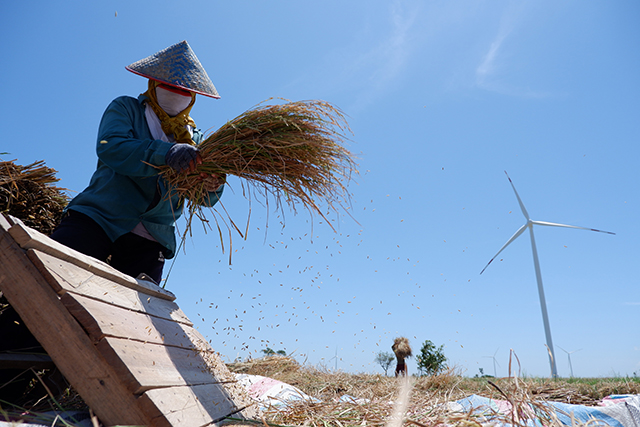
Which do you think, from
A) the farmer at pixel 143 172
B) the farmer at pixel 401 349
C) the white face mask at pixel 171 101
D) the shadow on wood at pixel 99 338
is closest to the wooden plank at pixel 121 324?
the shadow on wood at pixel 99 338

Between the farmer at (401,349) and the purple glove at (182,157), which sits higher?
the farmer at (401,349)

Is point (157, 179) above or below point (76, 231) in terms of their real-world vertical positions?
above

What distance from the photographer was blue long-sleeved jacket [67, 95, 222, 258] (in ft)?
7.88

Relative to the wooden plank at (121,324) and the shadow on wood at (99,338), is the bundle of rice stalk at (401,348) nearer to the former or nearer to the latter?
the wooden plank at (121,324)

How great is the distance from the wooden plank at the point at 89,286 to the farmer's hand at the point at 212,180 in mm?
737

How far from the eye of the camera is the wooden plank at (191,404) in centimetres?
136

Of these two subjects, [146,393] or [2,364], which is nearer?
[146,393]

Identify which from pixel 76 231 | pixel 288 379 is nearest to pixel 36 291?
pixel 76 231

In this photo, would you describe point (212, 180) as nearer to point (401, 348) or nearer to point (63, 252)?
point (63, 252)

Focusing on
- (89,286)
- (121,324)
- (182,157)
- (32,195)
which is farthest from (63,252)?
(32,195)

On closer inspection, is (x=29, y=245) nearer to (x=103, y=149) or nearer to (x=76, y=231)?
(x=76, y=231)

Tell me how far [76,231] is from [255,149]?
1.16 meters

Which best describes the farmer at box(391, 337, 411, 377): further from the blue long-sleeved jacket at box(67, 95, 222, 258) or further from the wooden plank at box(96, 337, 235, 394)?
the wooden plank at box(96, 337, 235, 394)

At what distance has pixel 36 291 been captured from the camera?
58.4 inches
